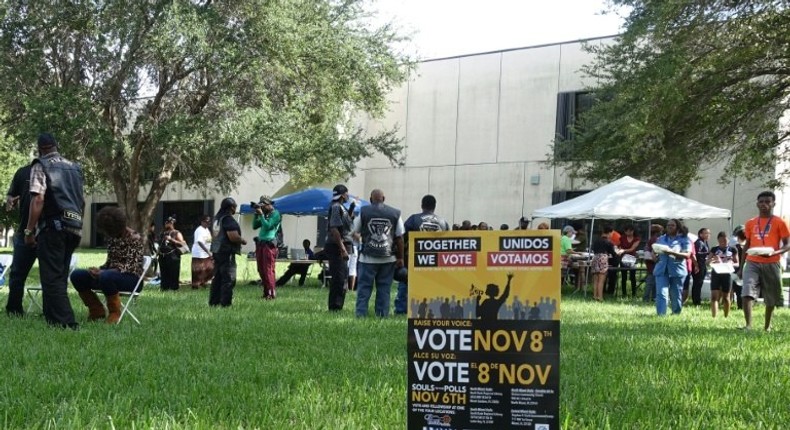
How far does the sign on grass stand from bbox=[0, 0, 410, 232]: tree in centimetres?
1648

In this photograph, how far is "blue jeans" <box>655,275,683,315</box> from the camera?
492 inches

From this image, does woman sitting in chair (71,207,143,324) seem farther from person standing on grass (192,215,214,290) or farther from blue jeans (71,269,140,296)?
person standing on grass (192,215,214,290)

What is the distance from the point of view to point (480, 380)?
3.13 meters

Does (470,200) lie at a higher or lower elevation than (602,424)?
higher

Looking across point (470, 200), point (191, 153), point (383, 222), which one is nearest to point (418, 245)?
point (383, 222)

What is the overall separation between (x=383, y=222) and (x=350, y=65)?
12330 millimetres

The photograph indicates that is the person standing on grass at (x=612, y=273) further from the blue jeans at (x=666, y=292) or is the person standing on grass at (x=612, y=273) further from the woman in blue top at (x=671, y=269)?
the woman in blue top at (x=671, y=269)

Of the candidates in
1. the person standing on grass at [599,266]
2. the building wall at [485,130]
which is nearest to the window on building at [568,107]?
the building wall at [485,130]

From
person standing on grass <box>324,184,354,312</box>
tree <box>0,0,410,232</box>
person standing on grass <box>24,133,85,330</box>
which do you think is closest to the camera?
person standing on grass <box>24,133,85,330</box>

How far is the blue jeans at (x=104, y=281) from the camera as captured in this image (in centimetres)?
849

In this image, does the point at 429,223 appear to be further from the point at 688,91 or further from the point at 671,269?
the point at 688,91

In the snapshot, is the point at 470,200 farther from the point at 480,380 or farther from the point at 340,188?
the point at 480,380

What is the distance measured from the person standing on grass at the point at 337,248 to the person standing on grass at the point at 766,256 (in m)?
5.22

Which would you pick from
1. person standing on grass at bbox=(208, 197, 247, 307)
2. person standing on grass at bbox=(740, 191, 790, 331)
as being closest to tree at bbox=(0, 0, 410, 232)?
person standing on grass at bbox=(208, 197, 247, 307)
